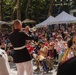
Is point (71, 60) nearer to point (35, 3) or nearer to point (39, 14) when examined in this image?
point (35, 3)

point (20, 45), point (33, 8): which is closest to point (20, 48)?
point (20, 45)

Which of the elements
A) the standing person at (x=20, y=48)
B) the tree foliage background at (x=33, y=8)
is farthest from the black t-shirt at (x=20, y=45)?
the tree foliage background at (x=33, y=8)

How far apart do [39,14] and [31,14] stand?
2.37 metres

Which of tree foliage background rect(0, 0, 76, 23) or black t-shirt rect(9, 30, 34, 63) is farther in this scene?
tree foliage background rect(0, 0, 76, 23)

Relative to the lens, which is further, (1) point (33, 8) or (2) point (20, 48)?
(1) point (33, 8)

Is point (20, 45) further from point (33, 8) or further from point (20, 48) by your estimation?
point (33, 8)

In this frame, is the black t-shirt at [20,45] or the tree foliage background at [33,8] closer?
the black t-shirt at [20,45]

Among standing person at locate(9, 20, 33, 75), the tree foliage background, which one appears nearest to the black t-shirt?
standing person at locate(9, 20, 33, 75)

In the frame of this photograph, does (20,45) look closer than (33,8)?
Yes

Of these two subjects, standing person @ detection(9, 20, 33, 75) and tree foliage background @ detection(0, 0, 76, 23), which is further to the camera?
tree foliage background @ detection(0, 0, 76, 23)

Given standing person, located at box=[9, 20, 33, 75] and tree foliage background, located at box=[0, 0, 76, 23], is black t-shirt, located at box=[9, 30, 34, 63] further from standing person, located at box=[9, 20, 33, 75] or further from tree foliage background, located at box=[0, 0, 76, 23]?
tree foliage background, located at box=[0, 0, 76, 23]

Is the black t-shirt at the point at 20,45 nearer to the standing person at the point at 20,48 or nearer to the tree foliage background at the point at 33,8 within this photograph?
the standing person at the point at 20,48

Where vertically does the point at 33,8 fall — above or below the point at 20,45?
above

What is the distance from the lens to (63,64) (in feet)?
5.32
